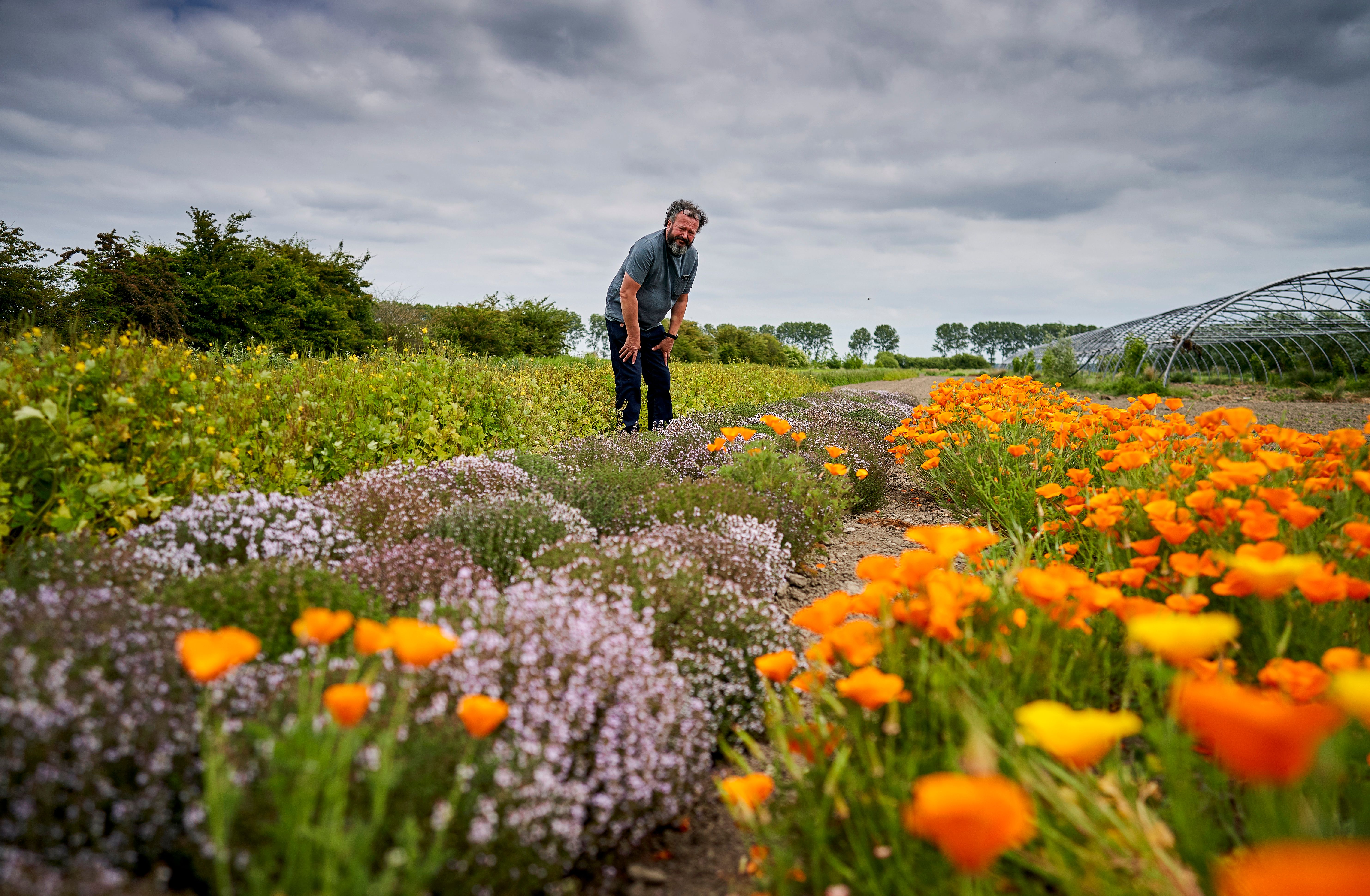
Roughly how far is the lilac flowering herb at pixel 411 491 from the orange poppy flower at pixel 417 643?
1746mm

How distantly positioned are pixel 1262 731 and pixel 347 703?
112 centimetres

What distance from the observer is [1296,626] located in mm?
1881

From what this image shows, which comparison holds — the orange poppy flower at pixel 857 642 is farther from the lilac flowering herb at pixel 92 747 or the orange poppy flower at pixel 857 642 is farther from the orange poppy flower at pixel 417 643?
the lilac flowering herb at pixel 92 747

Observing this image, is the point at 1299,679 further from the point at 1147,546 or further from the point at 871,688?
the point at 871,688

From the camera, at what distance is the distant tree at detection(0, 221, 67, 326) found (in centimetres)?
1504

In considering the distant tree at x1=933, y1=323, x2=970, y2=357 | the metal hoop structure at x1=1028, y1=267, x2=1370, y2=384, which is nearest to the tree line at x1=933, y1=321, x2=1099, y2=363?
the distant tree at x1=933, y1=323, x2=970, y2=357

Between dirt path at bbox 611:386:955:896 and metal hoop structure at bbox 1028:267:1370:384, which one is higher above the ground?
metal hoop structure at bbox 1028:267:1370:384

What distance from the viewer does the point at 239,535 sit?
8.27ft

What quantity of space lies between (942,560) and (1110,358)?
3219 cm

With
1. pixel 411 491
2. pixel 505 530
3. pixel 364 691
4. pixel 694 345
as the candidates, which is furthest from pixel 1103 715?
pixel 694 345

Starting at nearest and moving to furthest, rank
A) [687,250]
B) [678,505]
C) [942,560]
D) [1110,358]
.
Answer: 1. [942,560]
2. [678,505]
3. [687,250]
4. [1110,358]

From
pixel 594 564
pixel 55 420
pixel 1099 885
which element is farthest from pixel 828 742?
pixel 55 420

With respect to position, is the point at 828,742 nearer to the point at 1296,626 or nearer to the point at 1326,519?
the point at 1296,626

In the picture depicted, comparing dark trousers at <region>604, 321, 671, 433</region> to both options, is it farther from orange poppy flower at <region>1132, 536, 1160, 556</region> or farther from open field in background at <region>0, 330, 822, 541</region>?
orange poppy flower at <region>1132, 536, 1160, 556</region>
